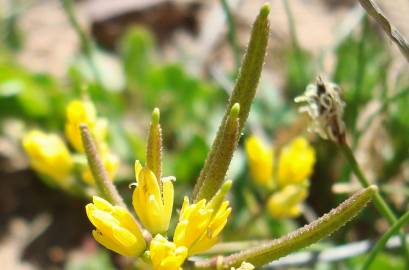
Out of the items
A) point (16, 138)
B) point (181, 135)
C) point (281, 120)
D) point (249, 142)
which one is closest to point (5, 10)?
point (16, 138)

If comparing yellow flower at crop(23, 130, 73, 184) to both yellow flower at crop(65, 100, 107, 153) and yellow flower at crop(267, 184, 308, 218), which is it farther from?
yellow flower at crop(267, 184, 308, 218)

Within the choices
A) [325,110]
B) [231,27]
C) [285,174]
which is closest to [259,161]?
[285,174]

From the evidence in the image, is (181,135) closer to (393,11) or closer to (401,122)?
(401,122)

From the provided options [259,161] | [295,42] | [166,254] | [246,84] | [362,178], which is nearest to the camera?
[166,254]

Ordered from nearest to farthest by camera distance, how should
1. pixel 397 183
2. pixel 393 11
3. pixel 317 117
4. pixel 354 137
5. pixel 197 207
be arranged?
pixel 197 207 < pixel 317 117 < pixel 354 137 < pixel 397 183 < pixel 393 11

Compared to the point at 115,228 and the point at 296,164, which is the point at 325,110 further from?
the point at 115,228

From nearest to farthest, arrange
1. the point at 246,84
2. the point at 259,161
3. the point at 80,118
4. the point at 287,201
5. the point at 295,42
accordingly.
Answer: the point at 246,84, the point at 80,118, the point at 287,201, the point at 259,161, the point at 295,42
